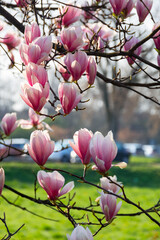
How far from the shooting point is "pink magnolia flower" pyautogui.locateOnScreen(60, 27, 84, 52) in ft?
4.87

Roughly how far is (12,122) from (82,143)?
1.25m

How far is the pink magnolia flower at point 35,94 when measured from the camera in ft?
4.29

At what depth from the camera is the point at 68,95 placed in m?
1.36

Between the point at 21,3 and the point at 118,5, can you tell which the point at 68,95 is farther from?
the point at 21,3

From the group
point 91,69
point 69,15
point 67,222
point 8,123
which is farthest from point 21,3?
point 67,222

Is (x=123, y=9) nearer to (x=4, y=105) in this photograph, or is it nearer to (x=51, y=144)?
(x=51, y=144)

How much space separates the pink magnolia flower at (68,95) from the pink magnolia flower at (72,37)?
0.75ft

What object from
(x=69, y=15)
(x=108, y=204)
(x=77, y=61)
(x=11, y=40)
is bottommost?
(x=108, y=204)

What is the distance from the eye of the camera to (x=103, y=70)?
20.9 meters

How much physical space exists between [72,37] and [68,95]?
29 cm

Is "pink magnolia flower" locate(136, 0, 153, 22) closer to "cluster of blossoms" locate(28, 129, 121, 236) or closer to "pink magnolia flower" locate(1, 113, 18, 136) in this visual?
"cluster of blossoms" locate(28, 129, 121, 236)

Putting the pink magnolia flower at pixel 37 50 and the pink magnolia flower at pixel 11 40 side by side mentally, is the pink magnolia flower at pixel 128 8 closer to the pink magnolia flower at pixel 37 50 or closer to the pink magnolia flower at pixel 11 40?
the pink magnolia flower at pixel 37 50

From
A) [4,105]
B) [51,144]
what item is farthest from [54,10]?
[4,105]

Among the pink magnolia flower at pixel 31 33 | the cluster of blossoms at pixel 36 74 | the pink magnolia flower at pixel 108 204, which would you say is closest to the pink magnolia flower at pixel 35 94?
the cluster of blossoms at pixel 36 74
